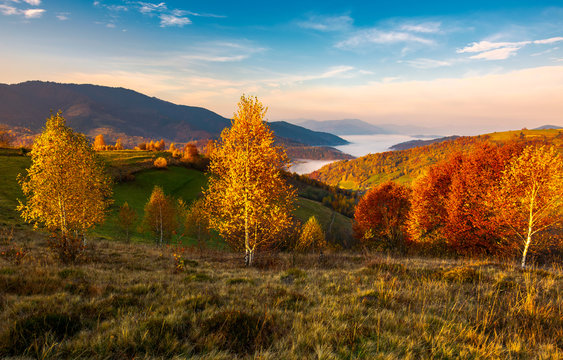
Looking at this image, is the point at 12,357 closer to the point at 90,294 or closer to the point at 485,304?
the point at 90,294

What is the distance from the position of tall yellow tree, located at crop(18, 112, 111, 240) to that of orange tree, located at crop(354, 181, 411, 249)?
40861 mm

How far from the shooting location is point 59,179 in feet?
69.6

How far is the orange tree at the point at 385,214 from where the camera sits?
43.4 m

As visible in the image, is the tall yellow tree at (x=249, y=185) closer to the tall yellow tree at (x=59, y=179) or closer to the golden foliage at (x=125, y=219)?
the tall yellow tree at (x=59, y=179)

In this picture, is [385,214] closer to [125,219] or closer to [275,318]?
[275,318]

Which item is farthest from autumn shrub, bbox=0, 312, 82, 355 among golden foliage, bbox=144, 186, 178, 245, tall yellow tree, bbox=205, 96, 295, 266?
golden foliage, bbox=144, 186, 178, 245

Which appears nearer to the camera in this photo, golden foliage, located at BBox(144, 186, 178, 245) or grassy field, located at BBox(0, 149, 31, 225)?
grassy field, located at BBox(0, 149, 31, 225)

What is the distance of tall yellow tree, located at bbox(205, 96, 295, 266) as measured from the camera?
1652 centimetres

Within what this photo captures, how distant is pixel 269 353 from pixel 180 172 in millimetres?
102169

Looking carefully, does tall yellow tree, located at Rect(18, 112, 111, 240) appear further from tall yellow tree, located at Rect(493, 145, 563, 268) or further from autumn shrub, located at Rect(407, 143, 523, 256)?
autumn shrub, located at Rect(407, 143, 523, 256)

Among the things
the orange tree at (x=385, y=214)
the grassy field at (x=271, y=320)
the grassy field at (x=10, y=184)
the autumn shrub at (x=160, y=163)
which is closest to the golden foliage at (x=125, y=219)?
the grassy field at (x=10, y=184)

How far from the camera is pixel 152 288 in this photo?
802cm

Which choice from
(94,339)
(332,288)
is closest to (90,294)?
(94,339)

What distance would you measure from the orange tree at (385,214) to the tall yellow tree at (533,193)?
65.0ft
